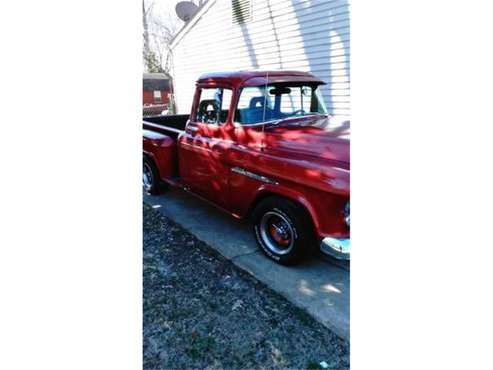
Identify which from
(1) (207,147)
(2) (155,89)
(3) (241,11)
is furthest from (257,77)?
(2) (155,89)

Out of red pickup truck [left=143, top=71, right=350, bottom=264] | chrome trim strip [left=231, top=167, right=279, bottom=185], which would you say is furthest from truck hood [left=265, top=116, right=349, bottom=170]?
chrome trim strip [left=231, top=167, right=279, bottom=185]

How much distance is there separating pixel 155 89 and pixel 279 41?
55.9 feet

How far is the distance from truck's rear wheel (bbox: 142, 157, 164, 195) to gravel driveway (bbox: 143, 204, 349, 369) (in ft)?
6.85

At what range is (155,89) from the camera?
78.5 ft

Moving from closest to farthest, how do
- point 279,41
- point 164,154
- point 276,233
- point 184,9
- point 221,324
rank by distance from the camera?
point 221,324 < point 276,233 < point 164,154 < point 279,41 < point 184,9

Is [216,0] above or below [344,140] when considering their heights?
above

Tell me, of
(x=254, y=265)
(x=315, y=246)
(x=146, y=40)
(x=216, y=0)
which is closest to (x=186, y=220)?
(x=254, y=265)

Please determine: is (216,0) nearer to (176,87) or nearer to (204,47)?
(204,47)

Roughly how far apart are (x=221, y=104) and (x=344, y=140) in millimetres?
1586

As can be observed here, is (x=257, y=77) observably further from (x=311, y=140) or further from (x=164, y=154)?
(x=164, y=154)

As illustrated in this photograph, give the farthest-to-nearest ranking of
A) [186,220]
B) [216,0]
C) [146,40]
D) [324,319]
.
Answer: [146,40], [216,0], [186,220], [324,319]

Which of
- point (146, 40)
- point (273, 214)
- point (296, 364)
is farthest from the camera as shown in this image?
point (146, 40)

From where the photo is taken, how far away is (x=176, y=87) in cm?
1324

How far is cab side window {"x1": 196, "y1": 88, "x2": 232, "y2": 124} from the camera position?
161 inches
